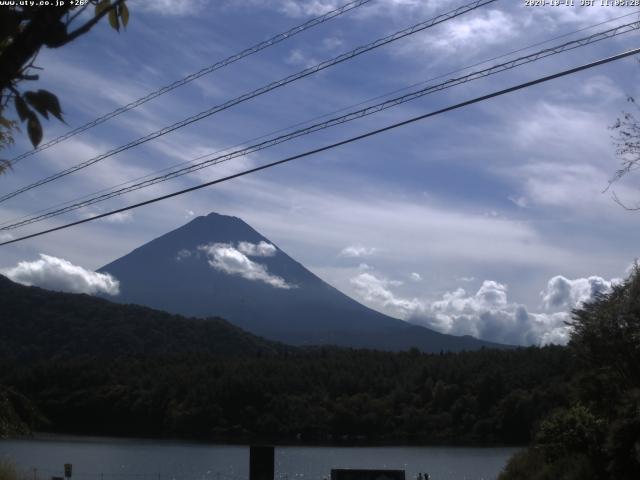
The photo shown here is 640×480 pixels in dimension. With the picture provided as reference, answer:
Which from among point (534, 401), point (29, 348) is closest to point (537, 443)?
point (534, 401)

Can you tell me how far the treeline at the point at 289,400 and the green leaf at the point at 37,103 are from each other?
78618 millimetres

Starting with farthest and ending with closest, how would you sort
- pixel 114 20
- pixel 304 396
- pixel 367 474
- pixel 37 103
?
pixel 304 396, pixel 367 474, pixel 114 20, pixel 37 103

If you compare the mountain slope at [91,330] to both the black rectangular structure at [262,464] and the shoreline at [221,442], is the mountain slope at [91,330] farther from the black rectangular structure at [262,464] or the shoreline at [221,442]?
the black rectangular structure at [262,464]

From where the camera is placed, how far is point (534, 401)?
74.5 meters

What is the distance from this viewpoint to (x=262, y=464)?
1402 centimetres

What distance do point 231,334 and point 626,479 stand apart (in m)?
135

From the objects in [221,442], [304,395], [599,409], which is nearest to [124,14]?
[599,409]

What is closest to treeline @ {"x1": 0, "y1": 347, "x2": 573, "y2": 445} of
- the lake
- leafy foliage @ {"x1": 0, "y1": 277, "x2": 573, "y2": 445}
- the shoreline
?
leafy foliage @ {"x1": 0, "y1": 277, "x2": 573, "y2": 445}

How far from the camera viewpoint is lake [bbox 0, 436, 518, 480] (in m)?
49.6

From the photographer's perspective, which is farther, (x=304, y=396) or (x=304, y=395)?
(x=304, y=395)

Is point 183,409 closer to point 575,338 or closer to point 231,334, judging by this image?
point 231,334

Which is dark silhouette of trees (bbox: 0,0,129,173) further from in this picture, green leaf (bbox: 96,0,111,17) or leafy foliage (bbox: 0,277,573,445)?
leafy foliage (bbox: 0,277,573,445)

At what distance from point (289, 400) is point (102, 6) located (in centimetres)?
8852

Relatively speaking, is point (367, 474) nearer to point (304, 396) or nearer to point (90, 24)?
point (90, 24)
